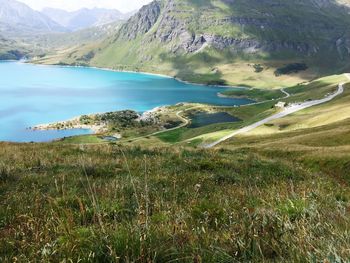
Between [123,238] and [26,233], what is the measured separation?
2.14 meters

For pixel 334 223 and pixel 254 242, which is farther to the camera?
pixel 334 223

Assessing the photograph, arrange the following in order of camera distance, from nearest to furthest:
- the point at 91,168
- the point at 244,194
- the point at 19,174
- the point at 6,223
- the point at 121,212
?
the point at 6,223
the point at 121,212
the point at 244,194
the point at 19,174
the point at 91,168


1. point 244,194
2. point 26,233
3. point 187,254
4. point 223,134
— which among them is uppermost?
point 187,254

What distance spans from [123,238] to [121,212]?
2.69m

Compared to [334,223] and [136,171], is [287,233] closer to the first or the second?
[334,223]

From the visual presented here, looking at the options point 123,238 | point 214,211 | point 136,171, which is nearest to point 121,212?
point 214,211

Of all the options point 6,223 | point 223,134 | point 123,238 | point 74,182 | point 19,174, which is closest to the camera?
point 123,238

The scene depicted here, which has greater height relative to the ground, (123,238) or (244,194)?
(123,238)

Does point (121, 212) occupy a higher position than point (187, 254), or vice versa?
point (187, 254)

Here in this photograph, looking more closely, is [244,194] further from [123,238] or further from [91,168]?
[91,168]

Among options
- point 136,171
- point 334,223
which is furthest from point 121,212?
point 136,171

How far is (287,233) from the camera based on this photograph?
5465mm

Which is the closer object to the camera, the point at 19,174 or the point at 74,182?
the point at 74,182

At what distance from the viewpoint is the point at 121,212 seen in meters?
7.69
